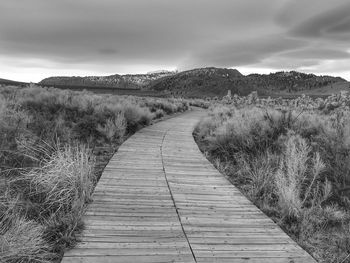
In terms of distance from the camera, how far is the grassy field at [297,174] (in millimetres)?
5004

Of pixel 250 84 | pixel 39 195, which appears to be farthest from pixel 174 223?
pixel 250 84

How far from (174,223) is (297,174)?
293 cm

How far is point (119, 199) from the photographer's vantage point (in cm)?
562

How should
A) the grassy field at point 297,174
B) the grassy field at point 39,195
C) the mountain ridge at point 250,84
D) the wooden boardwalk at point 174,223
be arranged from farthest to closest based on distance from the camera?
the mountain ridge at point 250,84, the grassy field at point 297,174, the wooden boardwalk at point 174,223, the grassy field at point 39,195

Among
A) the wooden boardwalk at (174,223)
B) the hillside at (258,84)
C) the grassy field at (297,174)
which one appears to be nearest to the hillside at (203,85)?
the hillside at (258,84)

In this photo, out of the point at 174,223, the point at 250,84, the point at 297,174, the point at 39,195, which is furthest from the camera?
the point at 250,84

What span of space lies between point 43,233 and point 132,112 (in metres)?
11.8

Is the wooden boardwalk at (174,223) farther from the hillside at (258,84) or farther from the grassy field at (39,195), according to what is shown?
the hillside at (258,84)

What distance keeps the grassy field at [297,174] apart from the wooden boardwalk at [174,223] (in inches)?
17.3

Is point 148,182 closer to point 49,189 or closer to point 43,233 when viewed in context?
point 49,189

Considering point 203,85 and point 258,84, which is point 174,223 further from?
point 203,85

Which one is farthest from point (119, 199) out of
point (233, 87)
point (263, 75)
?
point (263, 75)

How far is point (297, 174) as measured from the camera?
255 inches

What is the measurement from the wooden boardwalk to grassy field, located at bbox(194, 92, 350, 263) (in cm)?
44
